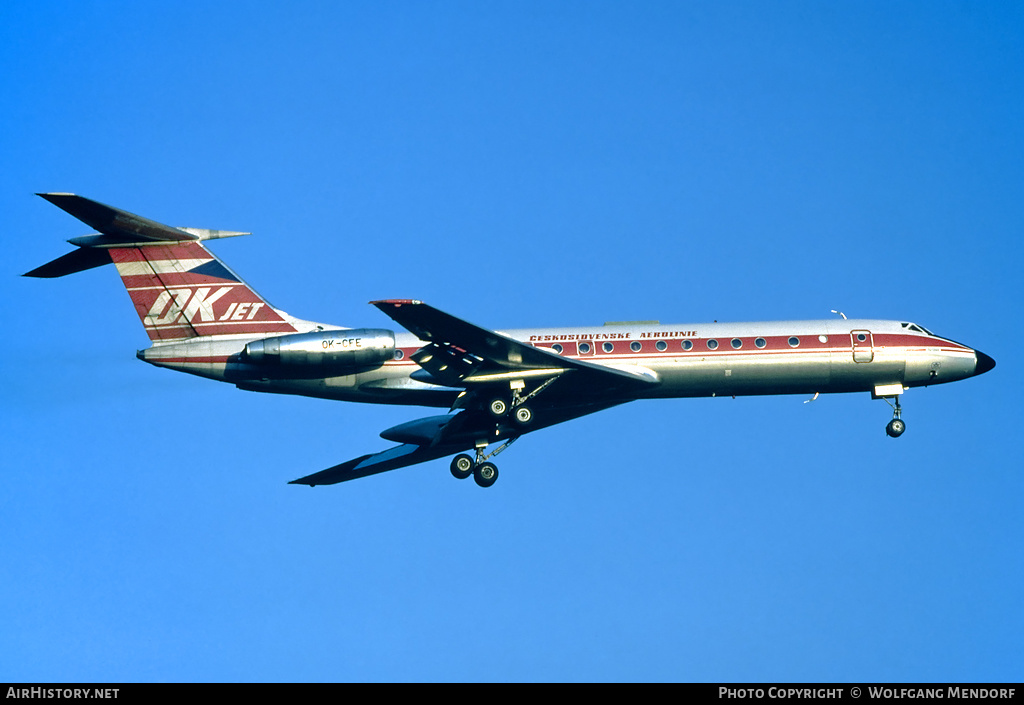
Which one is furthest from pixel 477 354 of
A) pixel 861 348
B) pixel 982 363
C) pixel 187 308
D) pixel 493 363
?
pixel 982 363

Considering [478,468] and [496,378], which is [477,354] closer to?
[496,378]

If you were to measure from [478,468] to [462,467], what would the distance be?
1.59 ft

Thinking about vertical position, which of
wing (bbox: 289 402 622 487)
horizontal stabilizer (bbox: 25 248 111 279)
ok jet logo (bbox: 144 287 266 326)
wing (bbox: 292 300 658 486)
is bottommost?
wing (bbox: 289 402 622 487)

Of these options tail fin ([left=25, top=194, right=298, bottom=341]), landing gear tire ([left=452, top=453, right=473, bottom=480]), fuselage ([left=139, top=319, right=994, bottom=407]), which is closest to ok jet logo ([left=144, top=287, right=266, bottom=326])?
tail fin ([left=25, top=194, right=298, bottom=341])

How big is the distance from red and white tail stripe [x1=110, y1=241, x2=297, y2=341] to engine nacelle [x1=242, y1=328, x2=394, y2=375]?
220cm

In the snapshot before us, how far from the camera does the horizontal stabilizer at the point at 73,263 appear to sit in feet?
106

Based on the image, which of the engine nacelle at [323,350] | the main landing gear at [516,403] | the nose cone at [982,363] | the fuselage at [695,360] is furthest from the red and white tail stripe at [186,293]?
the nose cone at [982,363]

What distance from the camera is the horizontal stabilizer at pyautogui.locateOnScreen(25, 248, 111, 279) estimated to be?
106 ft

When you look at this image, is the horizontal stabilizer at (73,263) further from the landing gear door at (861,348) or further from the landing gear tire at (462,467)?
the landing gear door at (861,348)

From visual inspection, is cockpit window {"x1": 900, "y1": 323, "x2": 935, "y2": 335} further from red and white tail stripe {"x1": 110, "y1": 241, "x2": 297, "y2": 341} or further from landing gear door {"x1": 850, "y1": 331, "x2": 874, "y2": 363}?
red and white tail stripe {"x1": 110, "y1": 241, "x2": 297, "y2": 341}

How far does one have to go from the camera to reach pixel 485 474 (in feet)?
116

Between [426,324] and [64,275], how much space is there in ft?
33.4

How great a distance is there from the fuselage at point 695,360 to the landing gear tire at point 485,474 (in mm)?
2138
